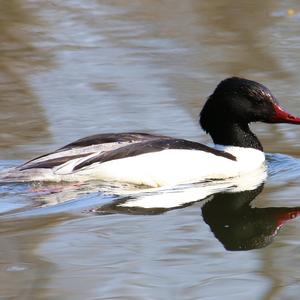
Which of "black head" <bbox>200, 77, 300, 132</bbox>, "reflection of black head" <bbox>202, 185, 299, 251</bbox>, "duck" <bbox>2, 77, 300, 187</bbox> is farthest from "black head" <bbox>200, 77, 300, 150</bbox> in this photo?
"reflection of black head" <bbox>202, 185, 299, 251</bbox>

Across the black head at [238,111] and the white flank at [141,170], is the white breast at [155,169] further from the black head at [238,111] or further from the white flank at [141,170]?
the black head at [238,111]

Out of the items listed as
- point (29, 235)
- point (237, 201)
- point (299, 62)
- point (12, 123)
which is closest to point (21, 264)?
point (29, 235)

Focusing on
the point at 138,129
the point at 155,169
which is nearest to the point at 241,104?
the point at 155,169

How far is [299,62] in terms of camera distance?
12.6 m

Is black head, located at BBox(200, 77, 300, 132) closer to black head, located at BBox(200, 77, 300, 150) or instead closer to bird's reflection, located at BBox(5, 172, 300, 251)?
black head, located at BBox(200, 77, 300, 150)

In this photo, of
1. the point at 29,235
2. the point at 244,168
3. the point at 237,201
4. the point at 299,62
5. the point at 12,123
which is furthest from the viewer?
the point at 299,62

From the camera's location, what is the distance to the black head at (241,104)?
9703 mm

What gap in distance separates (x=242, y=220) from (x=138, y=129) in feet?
8.42

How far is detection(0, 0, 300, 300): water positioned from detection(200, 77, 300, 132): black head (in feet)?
1.38

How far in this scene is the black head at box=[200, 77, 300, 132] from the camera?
970 cm

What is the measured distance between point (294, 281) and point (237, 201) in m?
2.21

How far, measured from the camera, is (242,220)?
8273 mm

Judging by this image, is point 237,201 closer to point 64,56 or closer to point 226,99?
point 226,99

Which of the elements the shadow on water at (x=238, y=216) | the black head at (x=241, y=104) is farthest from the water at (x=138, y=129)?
the black head at (x=241, y=104)
